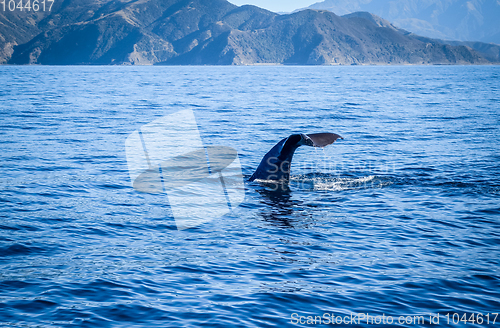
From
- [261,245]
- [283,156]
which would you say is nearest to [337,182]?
[283,156]

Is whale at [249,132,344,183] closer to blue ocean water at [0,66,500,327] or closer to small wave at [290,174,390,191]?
blue ocean water at [0,66,500,327]

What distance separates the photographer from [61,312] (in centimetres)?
688

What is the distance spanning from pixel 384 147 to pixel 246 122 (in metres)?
11.8

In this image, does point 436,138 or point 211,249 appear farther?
point 436,138

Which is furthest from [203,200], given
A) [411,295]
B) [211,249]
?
[411,295]

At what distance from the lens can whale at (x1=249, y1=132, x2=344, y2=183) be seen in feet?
38.7

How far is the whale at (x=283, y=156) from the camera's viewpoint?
1180 centimetres

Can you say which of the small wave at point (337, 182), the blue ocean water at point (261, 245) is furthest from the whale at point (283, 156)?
the small wave at point (337, 182)

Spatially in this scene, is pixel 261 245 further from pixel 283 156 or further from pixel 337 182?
pixel 337 182

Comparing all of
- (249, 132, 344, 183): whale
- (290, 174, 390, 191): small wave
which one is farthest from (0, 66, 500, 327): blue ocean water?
(249, 132, 344, 183): whale

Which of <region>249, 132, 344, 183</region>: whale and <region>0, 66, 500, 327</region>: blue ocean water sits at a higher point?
<region>249, 132, 344, 183</region>: whale

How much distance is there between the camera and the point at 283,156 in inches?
535

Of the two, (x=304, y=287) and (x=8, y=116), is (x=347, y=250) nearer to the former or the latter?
(x=304, y=287)

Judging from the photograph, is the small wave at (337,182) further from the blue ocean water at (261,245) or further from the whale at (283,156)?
the whale at (283,156)
